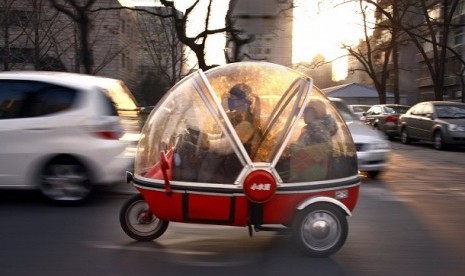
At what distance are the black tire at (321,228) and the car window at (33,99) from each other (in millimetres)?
3864

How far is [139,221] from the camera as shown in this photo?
609 centimetres

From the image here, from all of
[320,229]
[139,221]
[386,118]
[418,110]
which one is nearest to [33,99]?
[139,221]

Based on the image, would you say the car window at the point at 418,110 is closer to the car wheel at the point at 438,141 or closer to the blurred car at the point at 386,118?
→ the car wheel at the point at 438,141

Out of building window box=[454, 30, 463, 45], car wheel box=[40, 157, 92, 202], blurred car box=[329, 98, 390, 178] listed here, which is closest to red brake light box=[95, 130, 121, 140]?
car wheel box=[40, 157, 92, 202]

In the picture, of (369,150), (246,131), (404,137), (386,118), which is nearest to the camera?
(246,131)

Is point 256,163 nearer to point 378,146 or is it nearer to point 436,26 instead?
point 378,146

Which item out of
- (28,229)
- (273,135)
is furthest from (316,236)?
(28,229)

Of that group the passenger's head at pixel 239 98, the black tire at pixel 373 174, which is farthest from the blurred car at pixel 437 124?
the passenger's head at pixel 239 98

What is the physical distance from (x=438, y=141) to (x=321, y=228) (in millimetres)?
13455

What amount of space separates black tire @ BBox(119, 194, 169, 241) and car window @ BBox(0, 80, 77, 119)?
2308 mm

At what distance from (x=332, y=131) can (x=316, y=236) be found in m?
1.06

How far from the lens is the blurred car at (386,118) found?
2264cm

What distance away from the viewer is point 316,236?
18.2 feet

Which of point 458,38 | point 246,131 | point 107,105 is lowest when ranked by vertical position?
point 246,131
